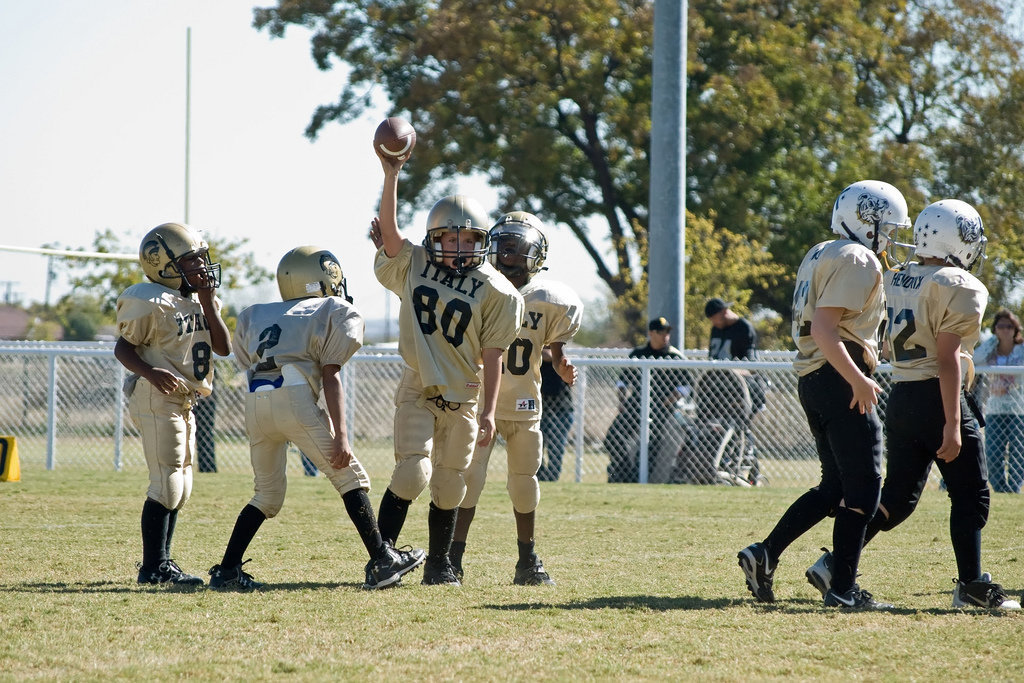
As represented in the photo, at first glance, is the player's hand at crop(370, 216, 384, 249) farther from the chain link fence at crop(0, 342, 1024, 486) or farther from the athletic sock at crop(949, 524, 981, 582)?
the chain link fence at crop(0, 342, 1024, 486)

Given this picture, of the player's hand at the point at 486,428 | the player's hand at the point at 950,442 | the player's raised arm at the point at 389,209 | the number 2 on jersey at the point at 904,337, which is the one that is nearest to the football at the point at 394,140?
the player's raised arm at the point at 389,209

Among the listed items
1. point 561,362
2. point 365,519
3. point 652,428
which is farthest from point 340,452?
point 652,428

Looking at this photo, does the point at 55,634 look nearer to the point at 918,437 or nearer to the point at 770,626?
the point at 770,626

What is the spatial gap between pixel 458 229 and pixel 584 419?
8223mm

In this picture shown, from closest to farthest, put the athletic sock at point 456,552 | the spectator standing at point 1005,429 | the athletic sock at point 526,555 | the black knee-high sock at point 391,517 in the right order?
1. the black knee-high sock at point 391,517
2. the athletic sock at point 526,555
3. the athletic sock at point 456,552
4. the spectator standing at point 1005,429

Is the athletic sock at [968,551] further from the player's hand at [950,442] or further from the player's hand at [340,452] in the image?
the player's hand at [340,452]

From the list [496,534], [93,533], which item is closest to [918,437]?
[496,534]

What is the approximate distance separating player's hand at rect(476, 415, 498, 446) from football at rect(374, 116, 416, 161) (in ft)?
4.29

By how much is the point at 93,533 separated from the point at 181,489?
2152mm

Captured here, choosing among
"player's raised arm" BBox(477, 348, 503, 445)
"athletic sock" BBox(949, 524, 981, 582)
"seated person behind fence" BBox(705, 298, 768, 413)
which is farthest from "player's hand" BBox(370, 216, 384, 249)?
"seated person behind fence" BBox(705, 298, 768, 413)

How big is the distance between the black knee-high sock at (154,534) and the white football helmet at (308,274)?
1.26 meters

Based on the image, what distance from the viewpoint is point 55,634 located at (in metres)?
4.72

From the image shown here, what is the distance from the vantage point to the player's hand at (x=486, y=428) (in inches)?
231

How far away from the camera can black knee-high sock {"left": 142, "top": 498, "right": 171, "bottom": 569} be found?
6.09 m
